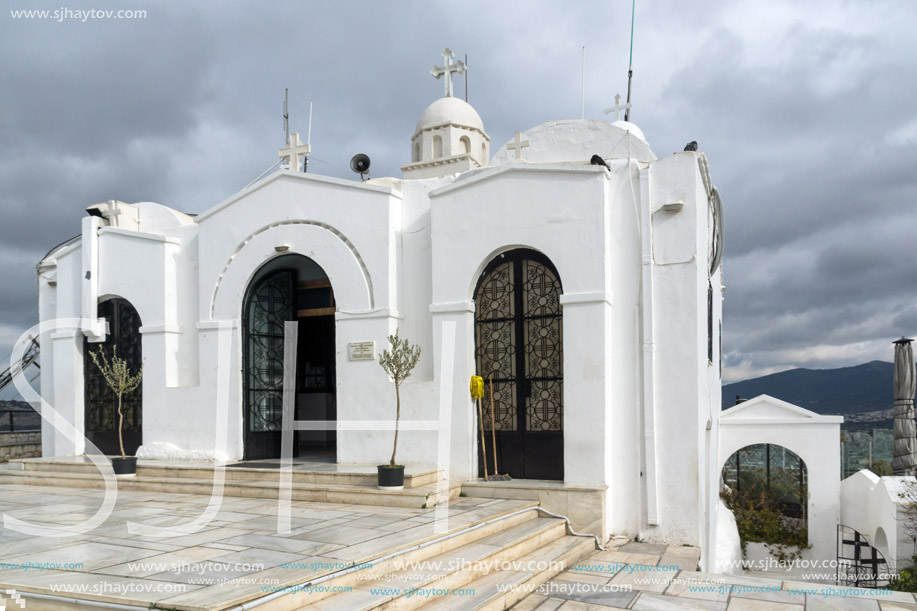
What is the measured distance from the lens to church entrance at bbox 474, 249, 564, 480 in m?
9.08

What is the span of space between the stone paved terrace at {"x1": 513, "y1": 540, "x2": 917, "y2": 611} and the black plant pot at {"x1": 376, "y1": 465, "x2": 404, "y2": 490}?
2.30 meters

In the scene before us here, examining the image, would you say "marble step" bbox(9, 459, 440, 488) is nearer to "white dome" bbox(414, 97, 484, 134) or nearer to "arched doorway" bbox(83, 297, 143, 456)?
"arched doorway" bbox(83, 297, 143, 456)

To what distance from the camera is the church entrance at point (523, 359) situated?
9.08 m

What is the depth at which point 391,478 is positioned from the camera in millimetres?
8359

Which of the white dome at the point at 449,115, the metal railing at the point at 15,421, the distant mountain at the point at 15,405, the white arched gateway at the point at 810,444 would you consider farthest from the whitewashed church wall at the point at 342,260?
the white arched gateway at the point at 810,444

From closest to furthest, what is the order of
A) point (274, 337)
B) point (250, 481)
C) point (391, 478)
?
point (391, 478)
point (250, 481)
point (274, 337)

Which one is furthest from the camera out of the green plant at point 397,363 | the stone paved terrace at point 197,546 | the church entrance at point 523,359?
the church entrance at point 523,359

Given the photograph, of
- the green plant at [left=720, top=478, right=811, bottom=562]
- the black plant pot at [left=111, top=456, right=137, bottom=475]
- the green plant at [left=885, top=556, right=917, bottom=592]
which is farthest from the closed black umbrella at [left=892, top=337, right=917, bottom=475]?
the black plant pot at [left=111, top=456, right=137, bottom=475]

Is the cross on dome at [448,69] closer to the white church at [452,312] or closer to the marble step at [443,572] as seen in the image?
the white church at [452,312]

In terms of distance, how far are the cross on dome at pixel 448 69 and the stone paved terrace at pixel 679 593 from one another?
33.1 feet

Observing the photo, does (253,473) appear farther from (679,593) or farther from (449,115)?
(449,115)

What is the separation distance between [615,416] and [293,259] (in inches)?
226

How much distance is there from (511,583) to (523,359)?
3.57 m

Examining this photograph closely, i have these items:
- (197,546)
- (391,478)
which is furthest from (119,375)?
(197,546)
